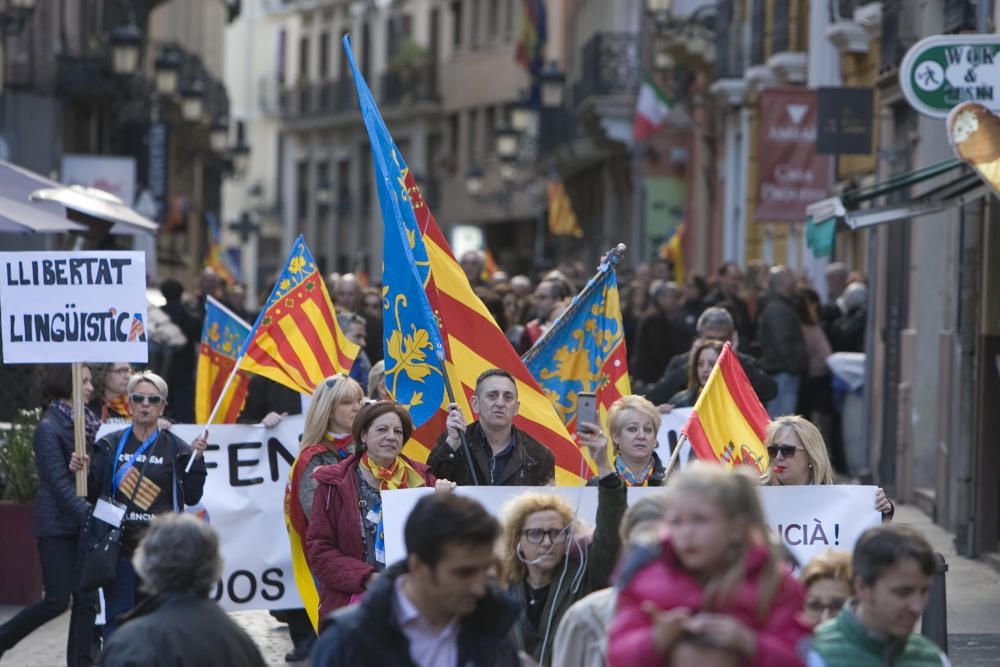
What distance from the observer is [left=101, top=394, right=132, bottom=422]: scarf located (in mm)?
11836

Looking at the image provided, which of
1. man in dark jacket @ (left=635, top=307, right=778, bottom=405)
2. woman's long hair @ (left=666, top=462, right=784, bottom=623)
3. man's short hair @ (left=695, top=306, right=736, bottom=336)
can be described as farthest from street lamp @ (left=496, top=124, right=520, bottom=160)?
woman's long hair @ (left=666, top=462, right=784, bottom=623)

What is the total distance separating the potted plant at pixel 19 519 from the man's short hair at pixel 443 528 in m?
8.39

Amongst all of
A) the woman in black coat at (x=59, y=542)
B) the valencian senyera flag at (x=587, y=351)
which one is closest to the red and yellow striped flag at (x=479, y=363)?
the valencian senyera flag at (x=587, y=351)

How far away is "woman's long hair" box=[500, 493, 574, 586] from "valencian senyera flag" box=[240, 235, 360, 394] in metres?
5.05

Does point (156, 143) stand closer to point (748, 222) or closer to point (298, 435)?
point (748, 222)

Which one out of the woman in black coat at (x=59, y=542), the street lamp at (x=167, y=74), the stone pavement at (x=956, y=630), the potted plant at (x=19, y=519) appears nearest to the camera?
the woman in black coat at (x=59, y=542)

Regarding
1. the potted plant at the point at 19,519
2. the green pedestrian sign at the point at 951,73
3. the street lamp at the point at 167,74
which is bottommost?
the potted plant at the point at 19,519

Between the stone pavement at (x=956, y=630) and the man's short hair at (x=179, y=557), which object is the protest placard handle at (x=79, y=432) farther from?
the man's short hair at (x=179, y=557)

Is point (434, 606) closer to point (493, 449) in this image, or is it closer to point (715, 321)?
point (493, 449)

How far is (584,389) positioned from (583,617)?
19.5ft

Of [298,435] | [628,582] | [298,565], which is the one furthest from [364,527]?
[628,582]

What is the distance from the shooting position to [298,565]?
10180 millimetres

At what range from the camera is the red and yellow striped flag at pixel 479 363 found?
1020 cm

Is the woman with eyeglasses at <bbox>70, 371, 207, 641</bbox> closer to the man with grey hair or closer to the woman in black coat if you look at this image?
the woman in black coat
